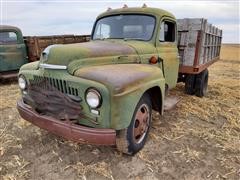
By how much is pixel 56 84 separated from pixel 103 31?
2.09m

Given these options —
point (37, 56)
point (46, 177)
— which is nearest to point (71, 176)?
point (46, 177)

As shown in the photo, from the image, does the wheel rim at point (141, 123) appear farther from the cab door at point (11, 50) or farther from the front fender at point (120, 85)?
the cab door at point (11, 50)

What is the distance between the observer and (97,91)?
308 cm

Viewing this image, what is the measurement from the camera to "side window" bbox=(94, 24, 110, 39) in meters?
5.09

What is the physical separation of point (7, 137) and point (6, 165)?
99 cm

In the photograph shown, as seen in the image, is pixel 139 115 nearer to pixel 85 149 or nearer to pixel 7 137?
pixel 85 149

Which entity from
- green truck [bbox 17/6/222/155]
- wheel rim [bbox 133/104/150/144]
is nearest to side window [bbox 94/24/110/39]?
green truck [bbox 17/6/222/155]

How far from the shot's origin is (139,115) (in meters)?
3.78

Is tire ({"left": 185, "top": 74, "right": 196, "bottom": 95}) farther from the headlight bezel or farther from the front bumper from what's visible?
the headlight bezel

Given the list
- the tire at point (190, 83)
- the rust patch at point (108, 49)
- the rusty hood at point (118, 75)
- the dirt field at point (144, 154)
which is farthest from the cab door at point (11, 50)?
the rusty hood at point (118, 75)

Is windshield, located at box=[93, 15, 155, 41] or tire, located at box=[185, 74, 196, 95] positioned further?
tire, located at box=[185, 74, 196, 95]

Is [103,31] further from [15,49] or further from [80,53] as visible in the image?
[15,49]

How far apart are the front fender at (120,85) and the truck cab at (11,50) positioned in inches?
278

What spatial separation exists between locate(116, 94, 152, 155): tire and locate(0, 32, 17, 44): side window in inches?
297
